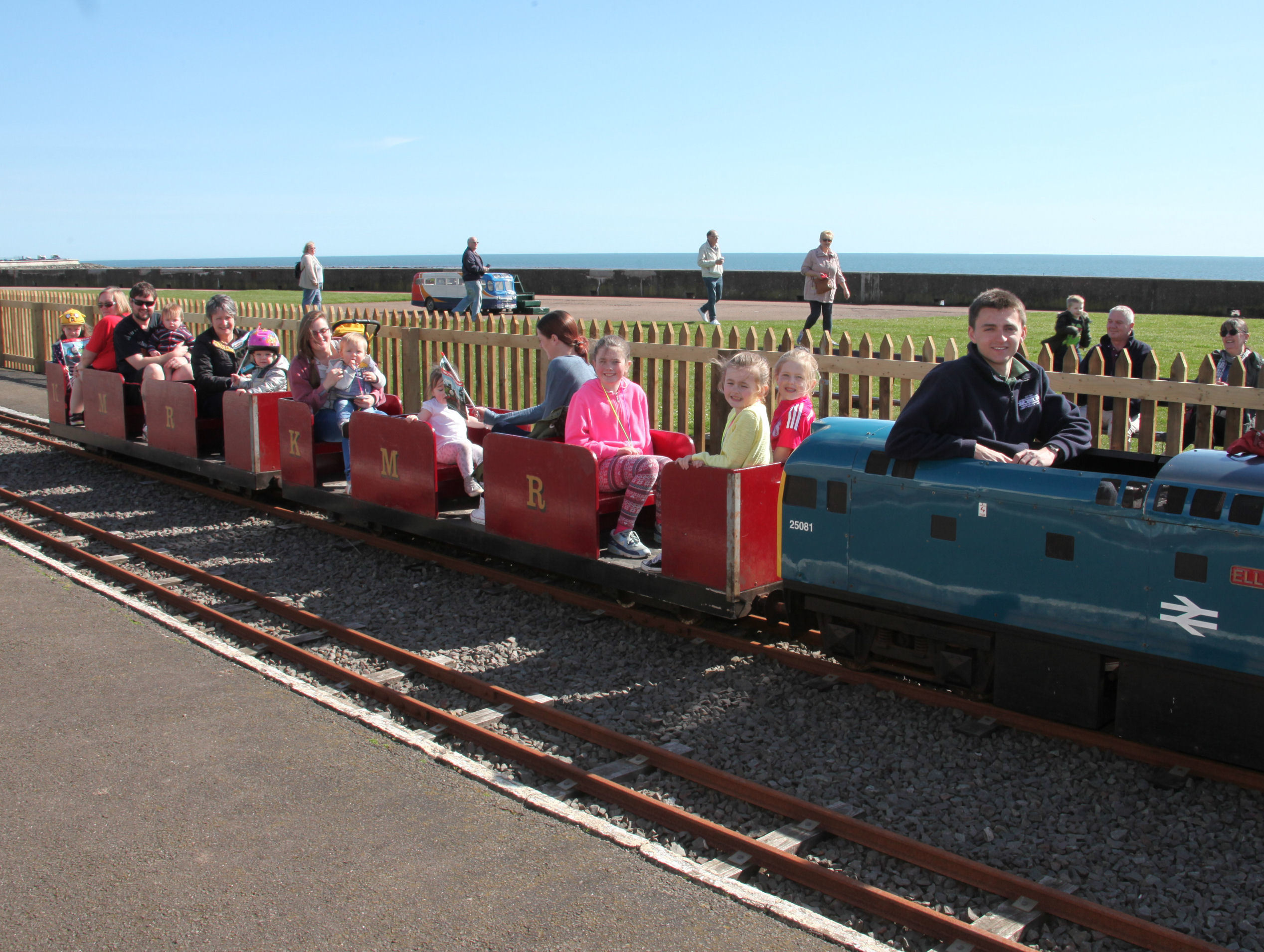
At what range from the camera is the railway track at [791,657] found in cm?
422

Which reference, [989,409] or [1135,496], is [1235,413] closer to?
[989,409]

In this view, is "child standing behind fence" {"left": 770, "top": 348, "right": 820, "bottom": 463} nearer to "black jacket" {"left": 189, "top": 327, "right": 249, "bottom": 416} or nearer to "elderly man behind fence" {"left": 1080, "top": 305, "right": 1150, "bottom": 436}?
"elderly man behind fence" {"left": 1080, "top": 305, "right": 1150, "bottom": 436}

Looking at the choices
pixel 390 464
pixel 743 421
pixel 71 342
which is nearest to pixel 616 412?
pixel 743 421

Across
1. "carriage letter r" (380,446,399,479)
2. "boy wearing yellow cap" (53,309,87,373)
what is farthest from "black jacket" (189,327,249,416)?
"carriage letter r" (380,446,399,479)

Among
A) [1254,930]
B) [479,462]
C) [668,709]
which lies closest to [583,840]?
[668,709]

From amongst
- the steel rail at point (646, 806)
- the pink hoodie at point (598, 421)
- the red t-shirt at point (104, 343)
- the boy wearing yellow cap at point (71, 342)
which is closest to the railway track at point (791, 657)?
the pink hoodie at point (598, 421)

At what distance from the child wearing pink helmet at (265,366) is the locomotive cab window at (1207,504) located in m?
7.54

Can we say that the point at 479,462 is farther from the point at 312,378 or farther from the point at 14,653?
the point at 14,653

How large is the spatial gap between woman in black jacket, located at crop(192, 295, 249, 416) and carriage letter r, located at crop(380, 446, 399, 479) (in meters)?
2.83

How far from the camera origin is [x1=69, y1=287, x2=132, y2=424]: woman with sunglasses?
11148 millimetres

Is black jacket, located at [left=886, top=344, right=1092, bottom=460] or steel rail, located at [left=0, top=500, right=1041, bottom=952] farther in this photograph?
black jacket, located at [left=886, top=344, right=1092, bottom=460]

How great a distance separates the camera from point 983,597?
14.7ft

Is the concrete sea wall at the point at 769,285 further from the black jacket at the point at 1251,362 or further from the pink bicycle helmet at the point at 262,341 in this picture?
the pink bicycle helmet at the point at 262,341

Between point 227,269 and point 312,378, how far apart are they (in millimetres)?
41579
